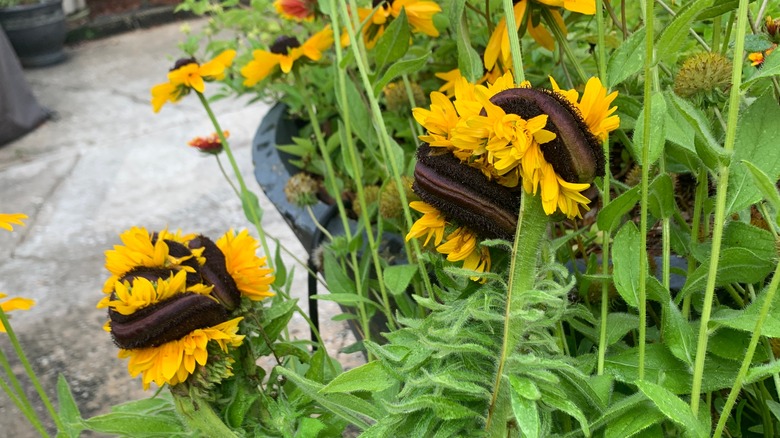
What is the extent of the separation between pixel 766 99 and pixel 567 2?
0.40 ft

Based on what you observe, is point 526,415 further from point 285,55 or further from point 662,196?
point 285,55

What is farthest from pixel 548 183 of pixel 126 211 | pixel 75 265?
pixel 126 211

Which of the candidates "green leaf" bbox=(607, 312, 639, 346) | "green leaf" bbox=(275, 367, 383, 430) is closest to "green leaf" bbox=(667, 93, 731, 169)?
"green leaf" bbox=(607, 312, 639, 346)

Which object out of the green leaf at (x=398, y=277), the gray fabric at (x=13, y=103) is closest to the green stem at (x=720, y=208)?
the green leaf at (x=398, y=277)

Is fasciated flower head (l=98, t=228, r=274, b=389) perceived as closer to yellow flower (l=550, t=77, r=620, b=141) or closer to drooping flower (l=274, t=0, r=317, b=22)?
yellow flower (l=550, t=77, r=620, b=141)

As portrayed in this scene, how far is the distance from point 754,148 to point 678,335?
0.34 feet

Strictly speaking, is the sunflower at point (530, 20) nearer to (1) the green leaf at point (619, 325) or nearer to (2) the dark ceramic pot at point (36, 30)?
(1) the green leaf at point (619, 325)

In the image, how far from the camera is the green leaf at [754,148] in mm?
383

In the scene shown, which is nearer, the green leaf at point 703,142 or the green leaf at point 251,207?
the green leaf at point 703,142

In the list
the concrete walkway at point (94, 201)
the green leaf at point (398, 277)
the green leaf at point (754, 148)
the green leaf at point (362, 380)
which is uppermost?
the green leaf at point (754, 148)

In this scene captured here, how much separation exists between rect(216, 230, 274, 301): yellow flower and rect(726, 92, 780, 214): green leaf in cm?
28

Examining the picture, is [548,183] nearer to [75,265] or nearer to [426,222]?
[426,222]

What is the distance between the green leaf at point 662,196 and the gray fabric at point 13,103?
258 centimetres

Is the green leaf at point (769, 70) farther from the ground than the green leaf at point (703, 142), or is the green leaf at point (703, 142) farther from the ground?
the green leaf at point (769, 70)
